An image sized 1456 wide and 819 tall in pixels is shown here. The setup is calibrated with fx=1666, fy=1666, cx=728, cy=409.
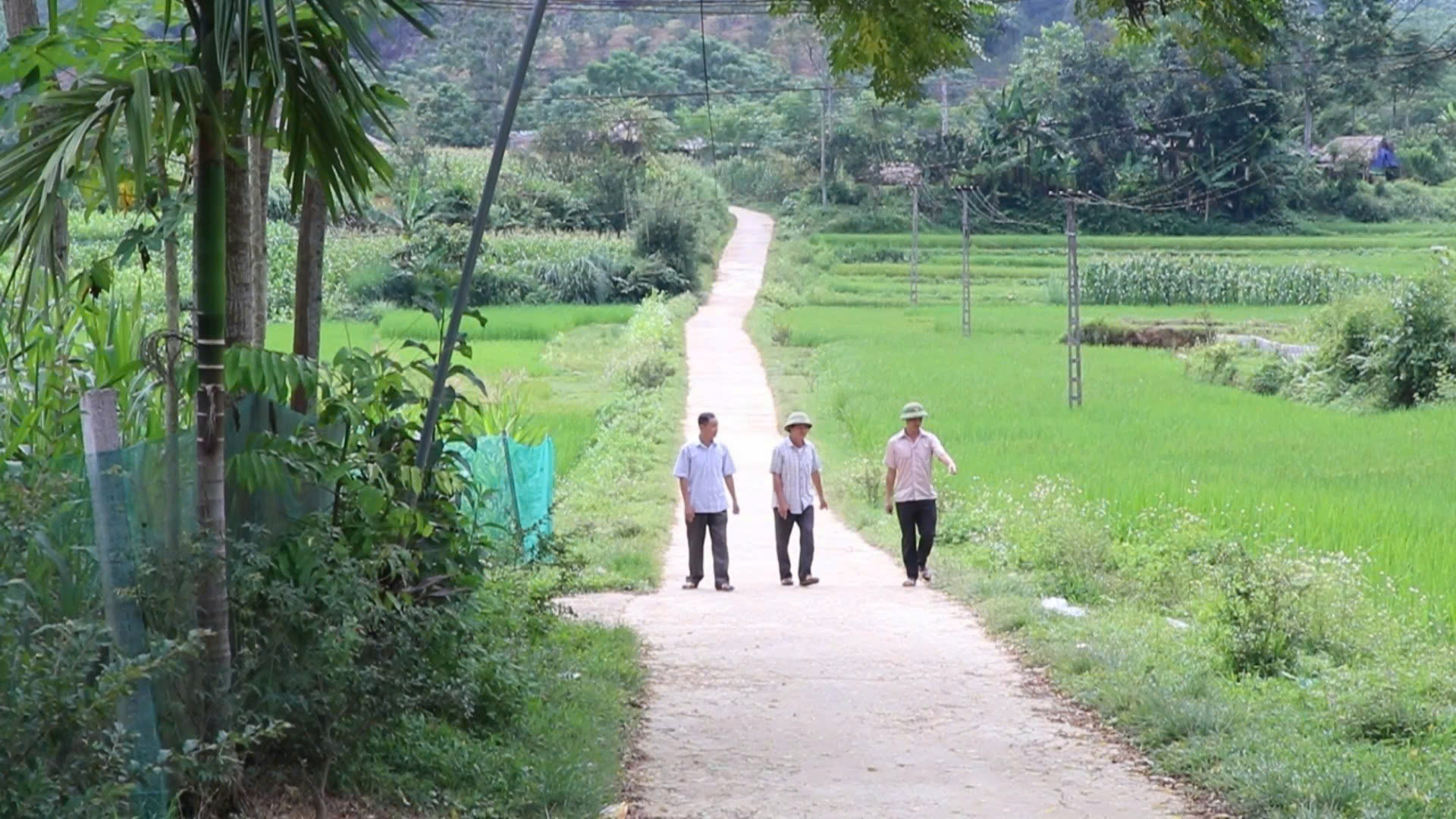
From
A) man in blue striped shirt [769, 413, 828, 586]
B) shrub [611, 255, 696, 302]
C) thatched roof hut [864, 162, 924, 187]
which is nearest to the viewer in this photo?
man in blue striped shirt [769, 413, 828, 586]

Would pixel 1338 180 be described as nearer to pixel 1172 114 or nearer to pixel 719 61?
pixel 1172 114

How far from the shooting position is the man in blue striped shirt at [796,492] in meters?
13.7

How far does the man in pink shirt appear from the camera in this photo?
13.4 meters

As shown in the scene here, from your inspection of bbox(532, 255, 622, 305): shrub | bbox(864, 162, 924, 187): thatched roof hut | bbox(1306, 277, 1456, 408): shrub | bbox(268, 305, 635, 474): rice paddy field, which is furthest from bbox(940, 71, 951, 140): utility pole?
bbox(1306, 277, 1456, 408): shrub

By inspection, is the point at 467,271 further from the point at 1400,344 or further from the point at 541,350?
the point at 541,350

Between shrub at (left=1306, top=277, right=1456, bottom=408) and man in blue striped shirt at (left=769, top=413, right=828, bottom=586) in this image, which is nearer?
man in blue striped shirt at (left=769, top=413, right=828, bottom=586)

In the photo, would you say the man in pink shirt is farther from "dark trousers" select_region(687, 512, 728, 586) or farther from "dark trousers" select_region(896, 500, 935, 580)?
"dark trousers" select_region(687, 512, 728, 586)

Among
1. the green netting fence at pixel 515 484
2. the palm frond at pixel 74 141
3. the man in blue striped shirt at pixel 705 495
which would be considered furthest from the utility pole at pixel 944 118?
the palm frond at pixel 74 141

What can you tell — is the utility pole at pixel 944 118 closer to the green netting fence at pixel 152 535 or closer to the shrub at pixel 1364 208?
the shrub at pixel 1364 208

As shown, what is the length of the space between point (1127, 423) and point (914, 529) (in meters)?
11.0

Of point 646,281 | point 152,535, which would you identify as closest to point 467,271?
point 152,535

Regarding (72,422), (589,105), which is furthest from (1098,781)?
(589,105)

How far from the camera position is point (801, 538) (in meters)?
13.7

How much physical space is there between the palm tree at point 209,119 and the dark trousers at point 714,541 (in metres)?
7.78
